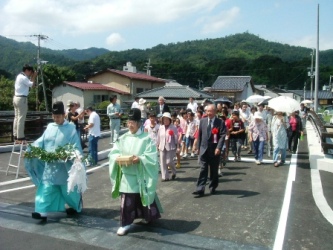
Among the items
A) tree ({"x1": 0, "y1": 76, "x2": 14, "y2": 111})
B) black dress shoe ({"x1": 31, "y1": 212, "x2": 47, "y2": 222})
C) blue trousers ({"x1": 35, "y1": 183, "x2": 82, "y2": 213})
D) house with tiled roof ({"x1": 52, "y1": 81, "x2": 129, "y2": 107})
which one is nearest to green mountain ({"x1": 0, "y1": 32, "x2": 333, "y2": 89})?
house with tiled roof ({"x1": 52, "y1": 81, "x2": 129, "y2": 107})

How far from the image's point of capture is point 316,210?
21.2ft

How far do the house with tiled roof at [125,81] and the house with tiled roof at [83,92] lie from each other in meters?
1.41

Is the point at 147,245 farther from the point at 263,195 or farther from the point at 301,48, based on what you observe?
the point at 301,48

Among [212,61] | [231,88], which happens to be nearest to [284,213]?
[231,88]

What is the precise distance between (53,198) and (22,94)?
12.5 ft

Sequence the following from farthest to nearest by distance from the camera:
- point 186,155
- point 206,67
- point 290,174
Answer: point 206,67
point 186,155
point 290,174

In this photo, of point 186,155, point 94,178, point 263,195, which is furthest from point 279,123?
point 94,178

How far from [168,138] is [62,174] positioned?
Answer: 3557 millimetres

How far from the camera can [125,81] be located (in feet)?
148

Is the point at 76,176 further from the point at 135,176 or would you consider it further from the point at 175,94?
the point at 175,94

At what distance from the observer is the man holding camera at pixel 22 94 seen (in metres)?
8.41

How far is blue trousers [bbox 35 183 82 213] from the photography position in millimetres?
Answer: 5699

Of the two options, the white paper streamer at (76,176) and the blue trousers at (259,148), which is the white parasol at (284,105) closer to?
the blue trousers at (259,148)

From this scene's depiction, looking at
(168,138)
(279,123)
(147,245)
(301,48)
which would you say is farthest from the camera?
(301,48)
